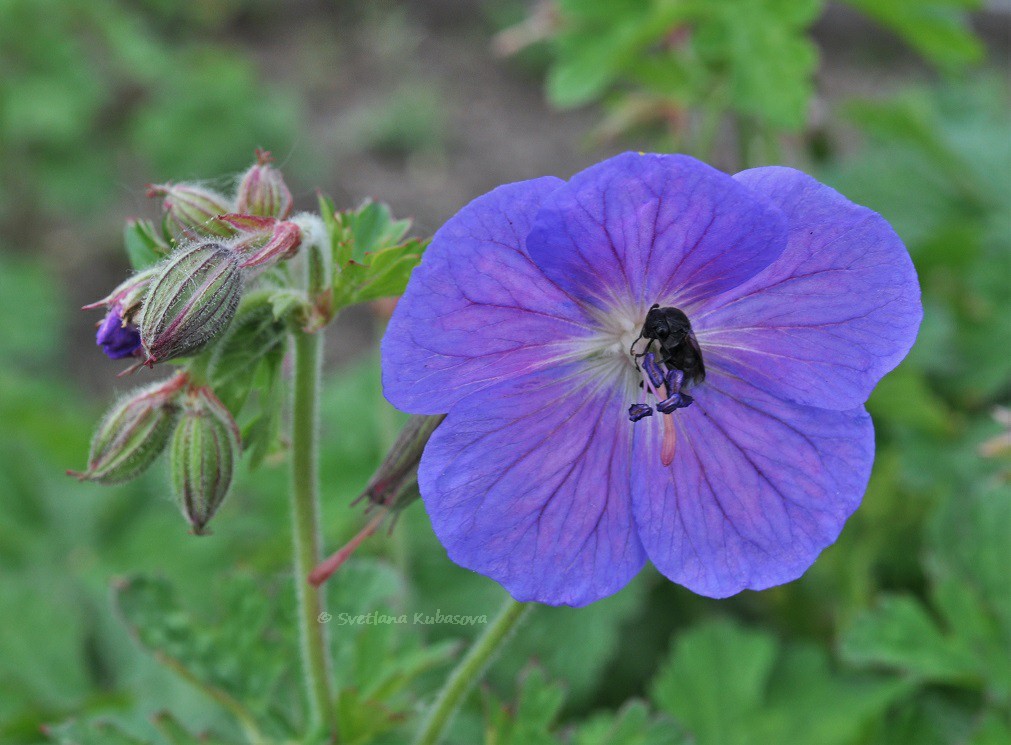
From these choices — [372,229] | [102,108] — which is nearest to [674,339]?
[372,229]

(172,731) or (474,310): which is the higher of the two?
(474,310)

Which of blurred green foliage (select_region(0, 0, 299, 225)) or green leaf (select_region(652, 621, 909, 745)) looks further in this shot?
blurred green foliage (select_region(0, 0, 299, 225))

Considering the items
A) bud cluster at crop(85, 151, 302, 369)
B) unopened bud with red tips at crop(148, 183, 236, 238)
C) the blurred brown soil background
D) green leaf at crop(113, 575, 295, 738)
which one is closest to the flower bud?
bud cluster at crop(85, 151, 302, 369)

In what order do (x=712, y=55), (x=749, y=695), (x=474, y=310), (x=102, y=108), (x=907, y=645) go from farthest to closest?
(x=102, y=108) → (x=712, y=55) → (x=749, y=695) → (x=907, y=645) → (x=474, y=310)

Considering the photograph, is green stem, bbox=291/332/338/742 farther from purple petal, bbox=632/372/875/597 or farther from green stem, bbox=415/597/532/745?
purple petal, bbox=632/372/875/597

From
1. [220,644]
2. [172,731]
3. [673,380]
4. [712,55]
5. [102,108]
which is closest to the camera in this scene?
[673,380]

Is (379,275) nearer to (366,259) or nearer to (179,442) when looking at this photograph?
(366,259)
